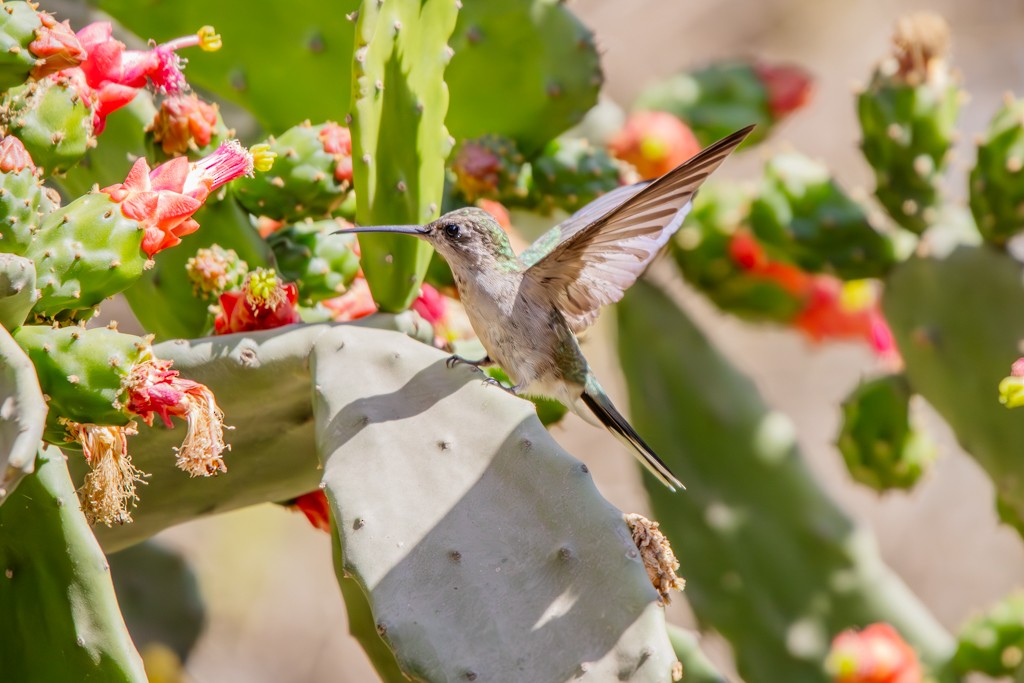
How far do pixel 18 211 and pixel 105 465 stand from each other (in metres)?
0.25

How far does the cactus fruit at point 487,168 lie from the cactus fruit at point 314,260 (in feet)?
0.94

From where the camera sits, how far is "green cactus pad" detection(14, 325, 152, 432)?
3.42ft

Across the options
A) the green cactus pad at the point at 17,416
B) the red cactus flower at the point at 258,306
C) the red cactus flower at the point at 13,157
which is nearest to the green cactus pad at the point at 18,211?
the red cactus flower at the point at 13,157

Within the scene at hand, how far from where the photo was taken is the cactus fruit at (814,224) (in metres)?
2.30

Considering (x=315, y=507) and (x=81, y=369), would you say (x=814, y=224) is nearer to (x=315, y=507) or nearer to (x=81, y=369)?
(x=315, y=507)

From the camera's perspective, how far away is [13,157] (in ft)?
3.54

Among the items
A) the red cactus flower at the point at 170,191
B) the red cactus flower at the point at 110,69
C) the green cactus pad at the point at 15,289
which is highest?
the red cactus flower at the point at 110,69

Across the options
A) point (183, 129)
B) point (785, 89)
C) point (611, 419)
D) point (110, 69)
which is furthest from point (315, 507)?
point (785, 89)

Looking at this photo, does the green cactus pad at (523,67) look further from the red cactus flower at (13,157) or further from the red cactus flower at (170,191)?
the red cactus flower at (13,157)

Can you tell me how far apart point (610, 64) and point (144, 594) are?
144 inches

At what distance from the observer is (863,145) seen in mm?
2242

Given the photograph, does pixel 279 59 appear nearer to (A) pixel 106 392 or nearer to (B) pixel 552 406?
(B) pixel 552 406

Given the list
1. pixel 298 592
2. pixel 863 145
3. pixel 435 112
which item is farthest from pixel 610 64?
pixel 435 112

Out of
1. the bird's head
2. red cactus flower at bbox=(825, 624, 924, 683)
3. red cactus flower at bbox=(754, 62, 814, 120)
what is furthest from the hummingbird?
red cactus flower at bbox=(754, 62, 814, 120)
